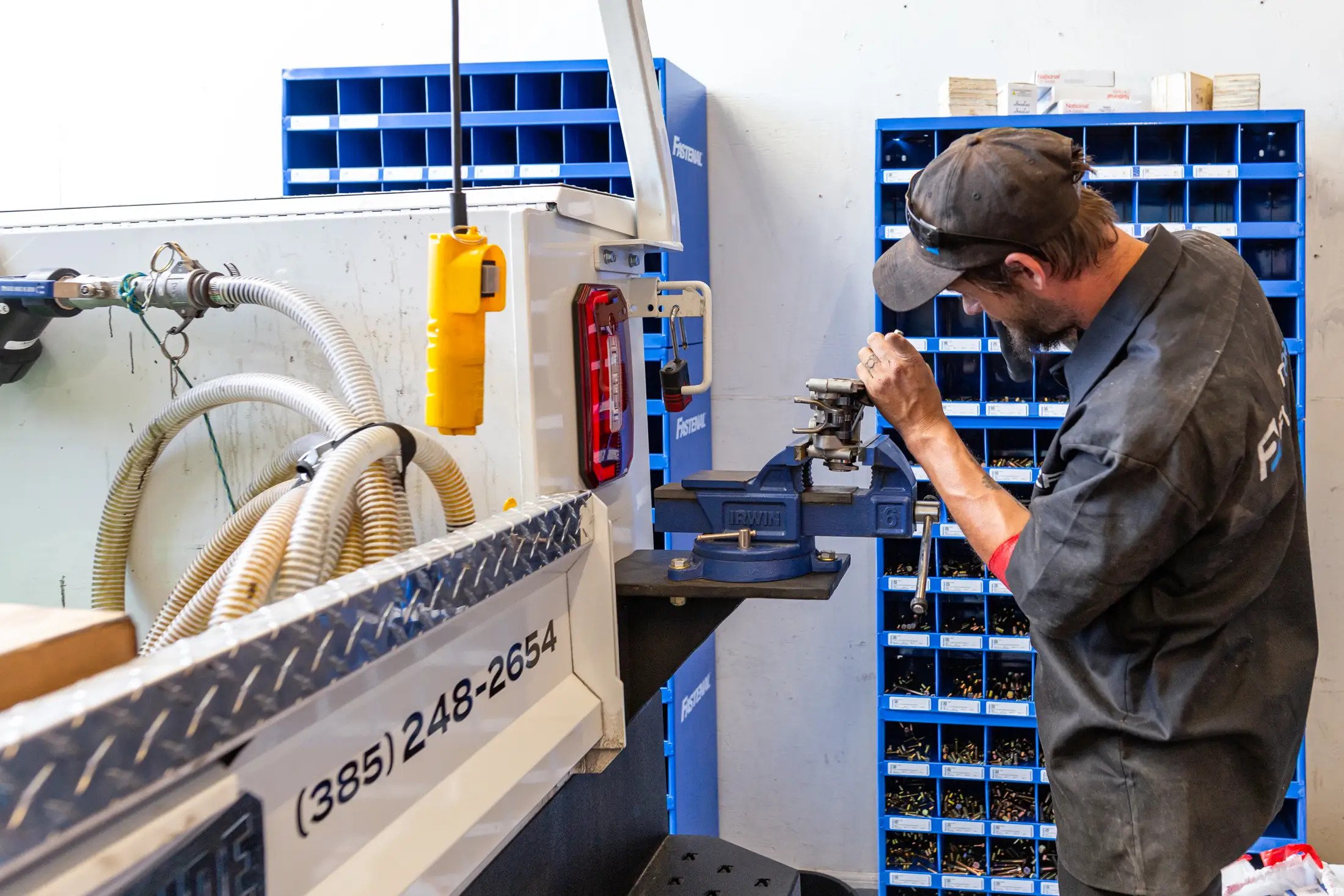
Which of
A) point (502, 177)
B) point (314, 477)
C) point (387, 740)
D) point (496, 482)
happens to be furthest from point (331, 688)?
point (502, 177)

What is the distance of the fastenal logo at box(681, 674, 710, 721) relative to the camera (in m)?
A: 2.98

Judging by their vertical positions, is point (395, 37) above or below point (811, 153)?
above

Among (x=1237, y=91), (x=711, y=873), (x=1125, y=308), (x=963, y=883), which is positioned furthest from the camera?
(x=963, y=883)

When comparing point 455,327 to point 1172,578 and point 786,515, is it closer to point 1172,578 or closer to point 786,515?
point 786,515

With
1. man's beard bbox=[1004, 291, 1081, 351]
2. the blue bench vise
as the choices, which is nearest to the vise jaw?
the blue bench vise

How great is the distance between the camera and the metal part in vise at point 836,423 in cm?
151

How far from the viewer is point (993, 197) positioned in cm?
134

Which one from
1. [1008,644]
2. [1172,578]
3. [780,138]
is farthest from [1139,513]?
[780,138]

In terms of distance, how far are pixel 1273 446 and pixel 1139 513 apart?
22 cm

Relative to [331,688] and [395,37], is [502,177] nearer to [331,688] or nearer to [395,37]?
[395,37]

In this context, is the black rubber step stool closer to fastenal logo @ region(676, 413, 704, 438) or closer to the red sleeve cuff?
the red sleeve cuff

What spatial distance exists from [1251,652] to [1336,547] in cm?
198

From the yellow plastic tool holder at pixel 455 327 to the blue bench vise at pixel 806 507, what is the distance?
18.5 inches

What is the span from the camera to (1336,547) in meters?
3.04
